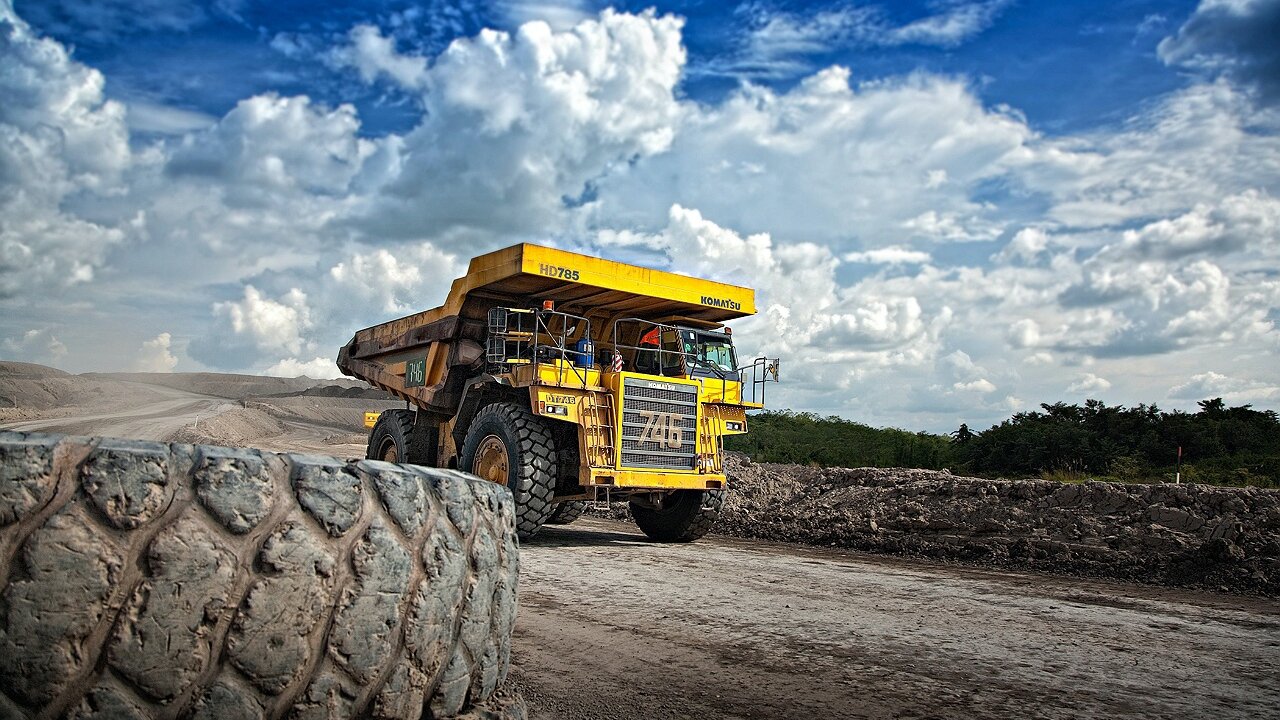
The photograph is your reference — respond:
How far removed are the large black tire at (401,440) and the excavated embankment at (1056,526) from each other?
4.42 m

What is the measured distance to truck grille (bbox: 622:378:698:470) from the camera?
10.2 m

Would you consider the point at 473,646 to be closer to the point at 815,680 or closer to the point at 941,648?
the point at 815,680

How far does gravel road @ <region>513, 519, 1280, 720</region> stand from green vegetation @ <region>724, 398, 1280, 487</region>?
913cm

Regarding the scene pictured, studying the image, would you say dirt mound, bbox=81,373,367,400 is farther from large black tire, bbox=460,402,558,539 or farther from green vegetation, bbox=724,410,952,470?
large black tire, bbox=460,402,558,539

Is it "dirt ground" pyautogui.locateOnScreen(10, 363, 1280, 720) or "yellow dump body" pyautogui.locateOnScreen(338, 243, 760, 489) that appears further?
"yellow dump body" pyautogui.locateOnScreen(338, 243, 760, 489)

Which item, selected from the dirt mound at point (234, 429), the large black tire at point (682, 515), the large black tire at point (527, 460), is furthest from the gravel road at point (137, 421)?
the large black tire at point (682, 515)

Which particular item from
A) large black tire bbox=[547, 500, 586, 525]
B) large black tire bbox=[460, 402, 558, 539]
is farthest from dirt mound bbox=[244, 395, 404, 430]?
large black tire bbox=[460, 402, 558, 539]

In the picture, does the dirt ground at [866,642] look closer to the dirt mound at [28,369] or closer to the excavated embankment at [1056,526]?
the excavated embankment at [1056,526]

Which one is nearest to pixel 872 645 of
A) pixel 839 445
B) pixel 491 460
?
pixel 491 460

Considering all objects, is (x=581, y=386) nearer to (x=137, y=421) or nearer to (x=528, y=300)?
(x=528, y=300)

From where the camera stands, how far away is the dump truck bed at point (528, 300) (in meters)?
Answer: 10.5

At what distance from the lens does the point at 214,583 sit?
6.97 ft

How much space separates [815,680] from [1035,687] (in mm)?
A: 1120

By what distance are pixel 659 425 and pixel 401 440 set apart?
4.33m
